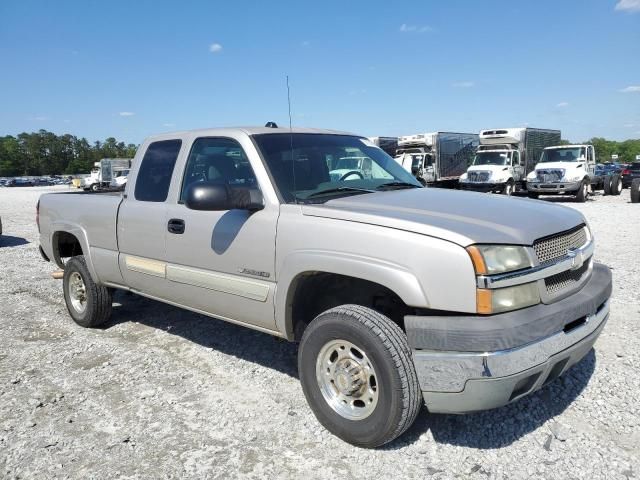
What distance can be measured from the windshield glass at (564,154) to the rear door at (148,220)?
813 inches

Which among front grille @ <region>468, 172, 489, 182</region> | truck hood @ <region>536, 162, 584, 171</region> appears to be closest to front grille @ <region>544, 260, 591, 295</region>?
truck hood @ <region>536, 162, 584, 171</region>

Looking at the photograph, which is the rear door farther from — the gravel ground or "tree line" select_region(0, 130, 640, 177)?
"tree line" select_region(0, 130, 640, 177)

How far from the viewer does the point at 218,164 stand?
3.83 metres

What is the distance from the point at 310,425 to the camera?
10.4 ft

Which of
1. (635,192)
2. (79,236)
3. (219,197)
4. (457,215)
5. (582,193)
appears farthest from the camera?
(582,193)

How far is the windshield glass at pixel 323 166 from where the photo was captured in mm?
3430

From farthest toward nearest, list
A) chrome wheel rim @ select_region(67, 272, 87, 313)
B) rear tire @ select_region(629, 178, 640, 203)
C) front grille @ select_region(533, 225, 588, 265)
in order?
1. rear tire @ select_region(629, 178, 640, 203)
2. chrome wheel rim @ select_region(67, 272, 87, 313)
3. front grille @ select_region(533, 225, 588, 265)

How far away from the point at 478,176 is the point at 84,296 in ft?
65.6

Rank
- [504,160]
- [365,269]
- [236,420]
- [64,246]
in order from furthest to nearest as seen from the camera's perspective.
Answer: [504,160] → [64,246] → [236,420] → [365,269]

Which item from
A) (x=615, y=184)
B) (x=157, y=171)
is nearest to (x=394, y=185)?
(x=157, y=171)

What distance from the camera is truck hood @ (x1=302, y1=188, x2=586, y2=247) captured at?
8.40ft

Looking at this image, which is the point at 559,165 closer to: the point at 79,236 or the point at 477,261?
the point at 79,236

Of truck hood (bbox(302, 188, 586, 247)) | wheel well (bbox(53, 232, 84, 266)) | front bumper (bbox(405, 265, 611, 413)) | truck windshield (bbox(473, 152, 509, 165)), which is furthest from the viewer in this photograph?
truck windshield (bbox(473, 152, 509, 165))

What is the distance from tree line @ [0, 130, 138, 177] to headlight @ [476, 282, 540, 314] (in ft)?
440
